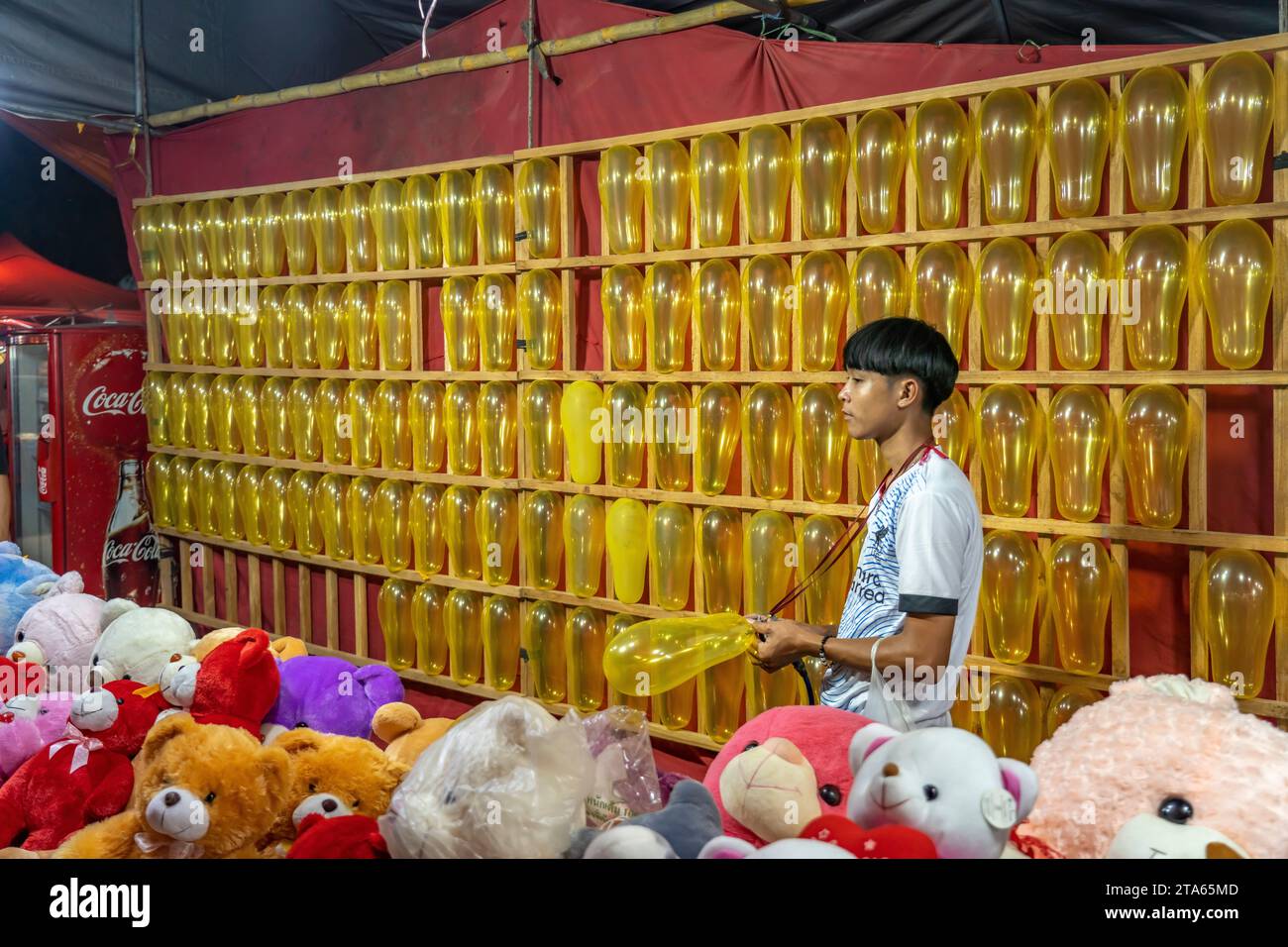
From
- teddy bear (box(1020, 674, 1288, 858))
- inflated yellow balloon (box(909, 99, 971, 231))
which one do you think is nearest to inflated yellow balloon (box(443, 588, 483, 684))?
inflated yellow balloon (box(909, 99, 971, 231))

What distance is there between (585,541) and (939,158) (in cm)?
135

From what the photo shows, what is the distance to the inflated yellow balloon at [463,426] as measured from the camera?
10.8 ft

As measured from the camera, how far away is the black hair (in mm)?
Result: 1592

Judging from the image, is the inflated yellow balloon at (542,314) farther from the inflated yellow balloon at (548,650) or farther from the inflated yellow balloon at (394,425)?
the inflated yellow balloon at (548,650)

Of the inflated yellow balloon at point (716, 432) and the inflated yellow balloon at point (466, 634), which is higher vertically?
the inflated yellow balloon at point (716, 432)

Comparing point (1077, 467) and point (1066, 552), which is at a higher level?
point (1077, 467)

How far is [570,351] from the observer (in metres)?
3.09

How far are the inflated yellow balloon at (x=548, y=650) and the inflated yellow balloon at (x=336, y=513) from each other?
0.86 meters

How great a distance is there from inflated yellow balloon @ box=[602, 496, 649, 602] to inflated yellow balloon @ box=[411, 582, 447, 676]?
2.47 ft

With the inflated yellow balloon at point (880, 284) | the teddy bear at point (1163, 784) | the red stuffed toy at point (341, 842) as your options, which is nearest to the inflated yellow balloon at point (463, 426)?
the inflated yellow balloon at point (880, 284)

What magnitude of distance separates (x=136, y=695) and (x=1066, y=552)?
1752 mm
